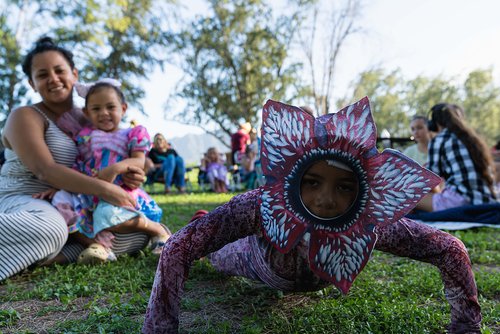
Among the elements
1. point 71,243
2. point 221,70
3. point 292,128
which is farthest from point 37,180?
point 221,70

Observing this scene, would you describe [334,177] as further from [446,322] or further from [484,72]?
[484,72]

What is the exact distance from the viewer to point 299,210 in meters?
1.47

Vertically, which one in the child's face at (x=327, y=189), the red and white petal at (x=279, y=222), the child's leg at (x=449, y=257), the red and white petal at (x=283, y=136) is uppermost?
the red and white petal at (x=283, y=136)

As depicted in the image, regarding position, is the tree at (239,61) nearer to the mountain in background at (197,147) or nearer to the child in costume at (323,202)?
the mountain in background at (197,147)

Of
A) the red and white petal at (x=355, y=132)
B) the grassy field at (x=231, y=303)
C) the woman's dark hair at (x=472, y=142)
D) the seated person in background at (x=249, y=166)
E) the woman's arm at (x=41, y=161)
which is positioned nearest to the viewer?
the red and white petal at (x=355, y=132)

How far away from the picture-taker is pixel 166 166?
37.0 feet

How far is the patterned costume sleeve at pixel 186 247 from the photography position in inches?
60.3

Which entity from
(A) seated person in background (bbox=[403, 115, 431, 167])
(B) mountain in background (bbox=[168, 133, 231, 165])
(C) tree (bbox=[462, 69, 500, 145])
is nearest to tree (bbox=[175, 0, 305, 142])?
(B) mountain in background (bbox=[168, 133, 231, 165])

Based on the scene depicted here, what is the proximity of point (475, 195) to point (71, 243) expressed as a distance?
4.60 m

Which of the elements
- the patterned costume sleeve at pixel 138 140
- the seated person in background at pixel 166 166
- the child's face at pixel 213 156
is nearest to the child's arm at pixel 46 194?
the patterned costume sleeve at pixel 138 140

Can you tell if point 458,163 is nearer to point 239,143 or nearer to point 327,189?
point 327,189

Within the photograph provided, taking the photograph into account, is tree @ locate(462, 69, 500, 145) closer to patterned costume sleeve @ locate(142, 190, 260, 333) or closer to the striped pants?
the striped pants

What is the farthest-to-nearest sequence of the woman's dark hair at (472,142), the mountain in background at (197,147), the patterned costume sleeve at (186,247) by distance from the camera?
the mountain in background at (197,147), the woman's dark hair at (472,142), the patterned costume sleeve at (186,247)

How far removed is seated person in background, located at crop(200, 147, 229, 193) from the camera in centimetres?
1153
